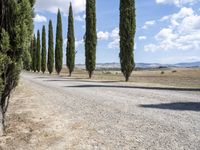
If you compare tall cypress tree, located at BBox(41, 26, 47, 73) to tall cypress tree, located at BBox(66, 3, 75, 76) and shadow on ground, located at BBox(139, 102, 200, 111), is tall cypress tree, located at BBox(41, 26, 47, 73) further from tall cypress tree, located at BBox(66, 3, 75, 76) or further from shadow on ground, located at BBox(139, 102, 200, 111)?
shadow on ground, located at BBox(139, 102, 200, 111)

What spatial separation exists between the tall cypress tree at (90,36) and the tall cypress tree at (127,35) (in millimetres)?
9661

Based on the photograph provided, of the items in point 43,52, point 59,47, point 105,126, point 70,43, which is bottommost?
point 105,126

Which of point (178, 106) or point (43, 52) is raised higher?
point (43, 52)

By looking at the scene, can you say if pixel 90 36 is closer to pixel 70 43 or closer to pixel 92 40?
pixel 92 40

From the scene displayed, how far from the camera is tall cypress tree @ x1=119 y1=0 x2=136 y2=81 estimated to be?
32312 mm

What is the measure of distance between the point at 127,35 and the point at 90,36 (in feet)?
34.6

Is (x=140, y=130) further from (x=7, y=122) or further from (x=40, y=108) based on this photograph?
(x=40, y=108)

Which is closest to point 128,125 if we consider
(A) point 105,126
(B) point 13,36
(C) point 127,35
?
(A) point 105,126

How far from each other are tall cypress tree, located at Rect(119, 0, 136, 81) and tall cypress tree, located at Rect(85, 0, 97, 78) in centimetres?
966

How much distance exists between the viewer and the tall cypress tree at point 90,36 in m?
42.5

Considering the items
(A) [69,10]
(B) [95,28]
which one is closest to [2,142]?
(B) [95,28]

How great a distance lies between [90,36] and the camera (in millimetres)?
42500

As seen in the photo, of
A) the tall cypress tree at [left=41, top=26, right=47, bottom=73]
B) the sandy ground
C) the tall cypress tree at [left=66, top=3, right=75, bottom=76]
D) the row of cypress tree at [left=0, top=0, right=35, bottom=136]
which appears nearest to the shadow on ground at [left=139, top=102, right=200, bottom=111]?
the sandy ground

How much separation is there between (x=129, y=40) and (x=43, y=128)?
78.1 feet
